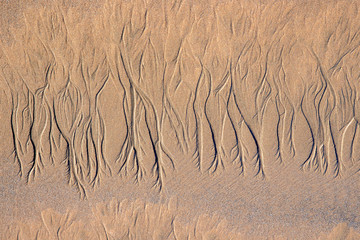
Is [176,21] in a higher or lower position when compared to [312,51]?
higher

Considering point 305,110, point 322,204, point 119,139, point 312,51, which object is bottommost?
point 322,204

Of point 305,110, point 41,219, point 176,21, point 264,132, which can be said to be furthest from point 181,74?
point 41,219

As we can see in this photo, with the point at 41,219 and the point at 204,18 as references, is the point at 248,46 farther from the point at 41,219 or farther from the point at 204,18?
the point at 41,219

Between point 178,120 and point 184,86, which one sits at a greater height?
point 184,86
